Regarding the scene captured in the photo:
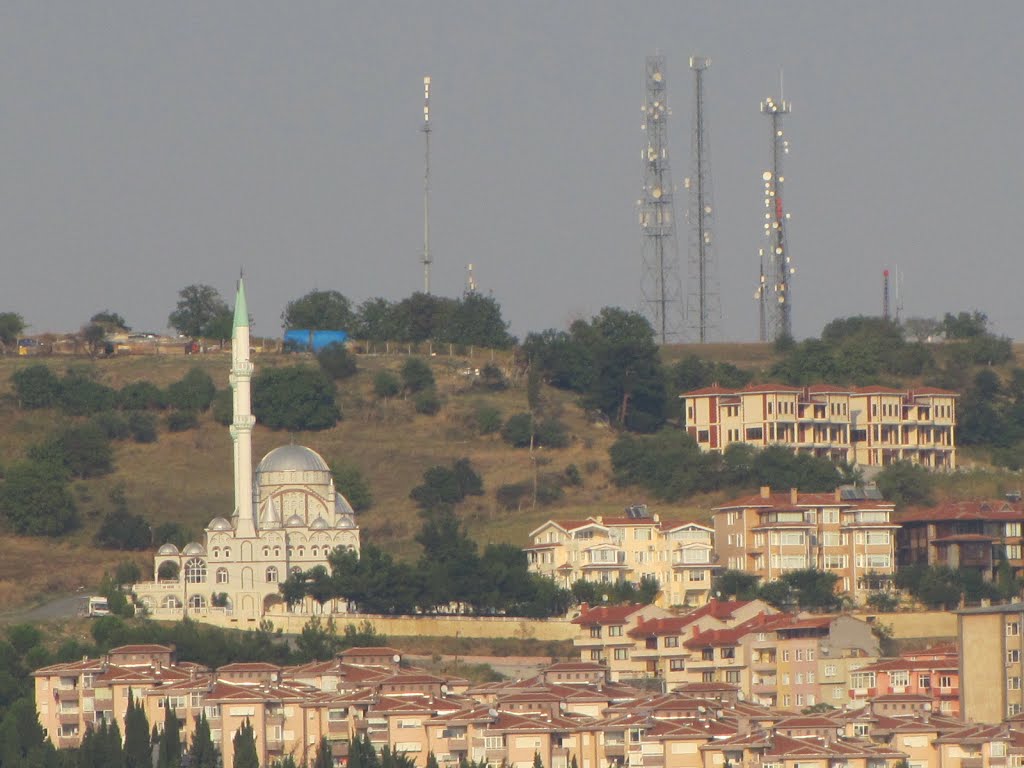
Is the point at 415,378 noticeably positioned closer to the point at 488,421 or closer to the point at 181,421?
the point at 488,421

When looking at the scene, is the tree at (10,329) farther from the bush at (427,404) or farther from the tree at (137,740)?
the tree at (137,740)

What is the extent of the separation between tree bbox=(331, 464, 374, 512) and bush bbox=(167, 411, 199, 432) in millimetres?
8710

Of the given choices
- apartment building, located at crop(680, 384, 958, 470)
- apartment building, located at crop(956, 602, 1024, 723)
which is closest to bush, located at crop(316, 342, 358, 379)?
apartment building, located at crop(680, 384, 958, 470)

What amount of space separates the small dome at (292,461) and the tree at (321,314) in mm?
27886

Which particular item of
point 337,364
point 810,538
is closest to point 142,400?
point 337,364

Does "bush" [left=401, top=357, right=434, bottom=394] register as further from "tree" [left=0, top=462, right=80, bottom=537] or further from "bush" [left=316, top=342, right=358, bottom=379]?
"tree" [left=0, top=462, right=80, bottom=537]

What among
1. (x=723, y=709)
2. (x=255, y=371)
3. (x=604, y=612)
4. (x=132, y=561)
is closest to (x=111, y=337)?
(x=255, y=371)

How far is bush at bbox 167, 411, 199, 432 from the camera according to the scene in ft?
337

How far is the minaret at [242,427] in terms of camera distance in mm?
85500

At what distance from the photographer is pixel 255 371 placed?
107m

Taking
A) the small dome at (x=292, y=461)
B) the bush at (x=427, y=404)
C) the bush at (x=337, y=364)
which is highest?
the bush at (x=337, y=364)

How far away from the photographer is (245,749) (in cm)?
6331

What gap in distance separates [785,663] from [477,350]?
130 ft

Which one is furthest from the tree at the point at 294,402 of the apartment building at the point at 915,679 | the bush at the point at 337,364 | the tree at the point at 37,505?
the apartment building at the point at 915,679
